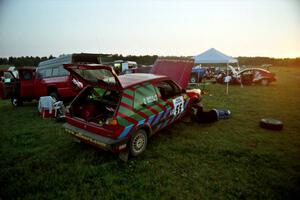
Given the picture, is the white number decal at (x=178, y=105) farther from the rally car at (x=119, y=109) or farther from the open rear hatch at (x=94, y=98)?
the open rear hatch at (x=94, y=98)

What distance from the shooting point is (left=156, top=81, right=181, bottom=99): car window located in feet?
13.7

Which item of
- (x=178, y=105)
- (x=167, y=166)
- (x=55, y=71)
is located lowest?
(x=167, y=166)

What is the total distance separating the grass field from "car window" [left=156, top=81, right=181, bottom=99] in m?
1.07

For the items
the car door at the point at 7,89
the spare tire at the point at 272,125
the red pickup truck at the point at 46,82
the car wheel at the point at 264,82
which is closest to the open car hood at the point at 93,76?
the red pickup truck at the point at 46,82

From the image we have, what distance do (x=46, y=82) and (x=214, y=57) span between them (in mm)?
9870

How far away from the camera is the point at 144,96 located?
11.5 ft

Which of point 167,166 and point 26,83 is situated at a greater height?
point 26,83

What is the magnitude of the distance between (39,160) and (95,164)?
1.21 m

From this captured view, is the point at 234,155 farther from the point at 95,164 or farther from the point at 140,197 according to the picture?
the point at 95,164

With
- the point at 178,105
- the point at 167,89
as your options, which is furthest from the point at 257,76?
the point at 167,89

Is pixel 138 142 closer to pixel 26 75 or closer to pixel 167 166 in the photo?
pixel 167 166

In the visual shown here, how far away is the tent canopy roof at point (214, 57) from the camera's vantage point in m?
10.9

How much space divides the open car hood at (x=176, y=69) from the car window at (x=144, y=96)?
433 centimetres

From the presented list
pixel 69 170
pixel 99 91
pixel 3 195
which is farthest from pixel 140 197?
pixel 99 91
